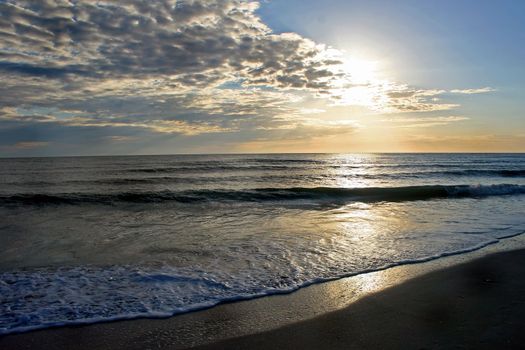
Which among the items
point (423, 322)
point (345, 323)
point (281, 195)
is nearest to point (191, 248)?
point (345, 323)

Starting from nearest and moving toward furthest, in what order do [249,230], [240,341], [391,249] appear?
[240,341] → [391,249] → [249,230]

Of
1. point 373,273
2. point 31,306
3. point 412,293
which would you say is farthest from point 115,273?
point 412,293

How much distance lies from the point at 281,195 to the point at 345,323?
592 inches

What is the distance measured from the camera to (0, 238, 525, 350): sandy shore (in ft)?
11.6

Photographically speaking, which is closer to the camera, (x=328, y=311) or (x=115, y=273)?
(x=328, y=311)

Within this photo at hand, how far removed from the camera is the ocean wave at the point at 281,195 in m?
17.0

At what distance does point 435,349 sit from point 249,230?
6586mm

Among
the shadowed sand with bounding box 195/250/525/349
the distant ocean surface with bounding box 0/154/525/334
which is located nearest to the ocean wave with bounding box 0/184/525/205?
the distant ocean surface with bounding box 0/154/525/334

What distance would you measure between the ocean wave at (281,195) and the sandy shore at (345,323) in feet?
40.1

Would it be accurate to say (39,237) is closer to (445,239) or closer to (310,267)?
(310,267)

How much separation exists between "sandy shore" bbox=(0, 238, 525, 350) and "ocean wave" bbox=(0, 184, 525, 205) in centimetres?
1222

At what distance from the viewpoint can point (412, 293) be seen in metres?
4.91

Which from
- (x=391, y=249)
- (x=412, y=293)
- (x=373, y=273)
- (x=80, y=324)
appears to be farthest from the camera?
(x=391, y=249)

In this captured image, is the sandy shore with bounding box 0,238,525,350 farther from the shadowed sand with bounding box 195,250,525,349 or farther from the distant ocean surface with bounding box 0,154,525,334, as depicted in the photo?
the distant ocean surface with bounding box 0,154,525,334
